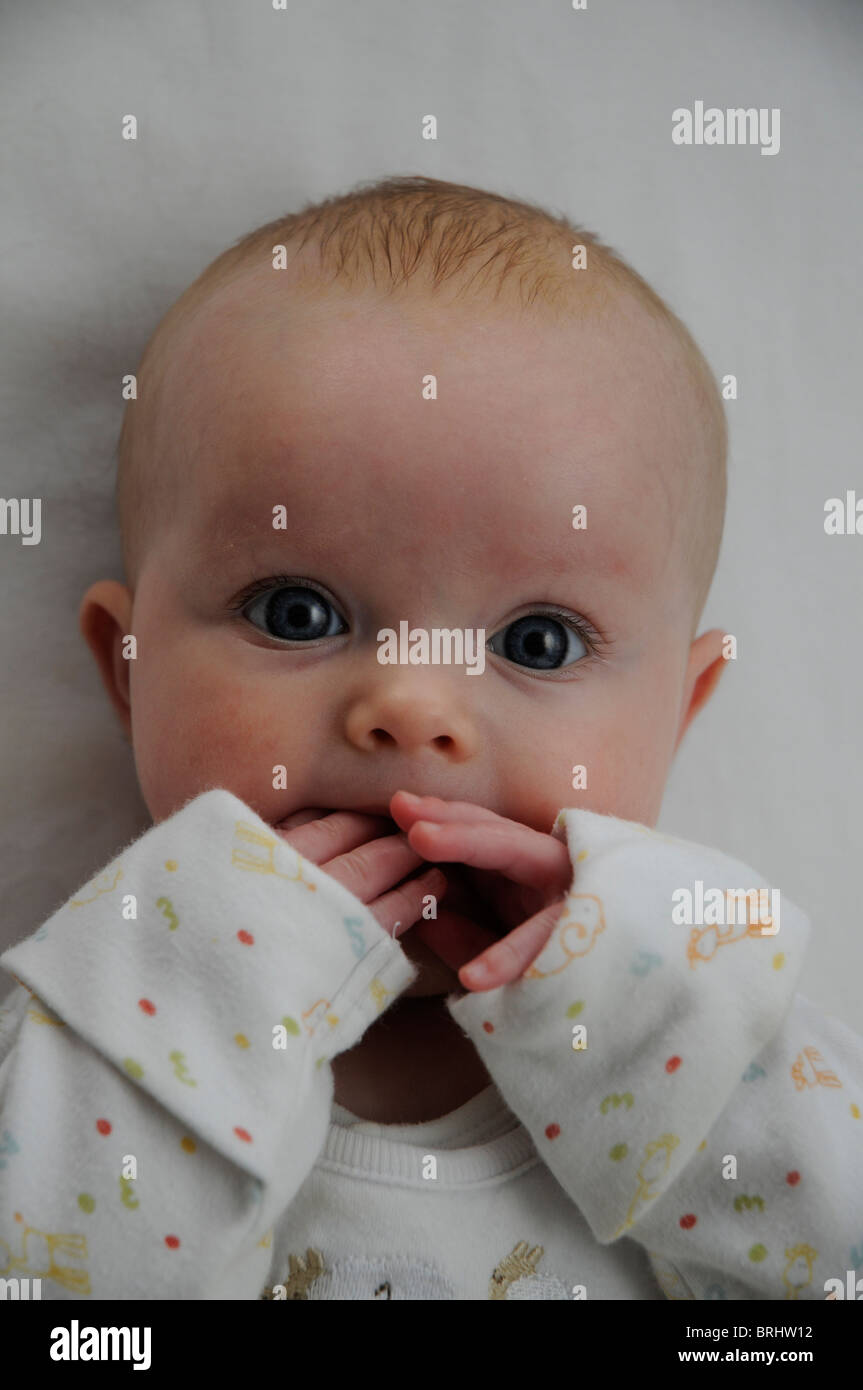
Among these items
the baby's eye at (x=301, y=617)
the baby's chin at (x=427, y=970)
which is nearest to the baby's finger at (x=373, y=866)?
the baby's chin at (x=427, y=970)

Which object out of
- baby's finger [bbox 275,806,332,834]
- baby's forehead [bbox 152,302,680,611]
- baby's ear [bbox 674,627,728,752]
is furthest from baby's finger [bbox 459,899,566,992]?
baby's ear [bbox 674,627,728,752]

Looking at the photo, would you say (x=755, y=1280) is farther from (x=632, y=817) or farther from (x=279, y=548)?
(x=279, y=548)

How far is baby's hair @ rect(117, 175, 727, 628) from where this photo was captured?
4.14 feet

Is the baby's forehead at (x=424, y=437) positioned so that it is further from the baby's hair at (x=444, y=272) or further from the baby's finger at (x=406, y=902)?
the baby's finger at (x=406, y=902)

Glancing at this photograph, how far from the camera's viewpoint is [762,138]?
1.77 metres

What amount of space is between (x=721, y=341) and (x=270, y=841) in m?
1.06

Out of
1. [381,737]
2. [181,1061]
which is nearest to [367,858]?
[381,737]

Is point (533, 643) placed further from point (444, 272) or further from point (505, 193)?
point (505, 193)

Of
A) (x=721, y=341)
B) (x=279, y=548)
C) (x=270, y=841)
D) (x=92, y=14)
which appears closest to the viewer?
(x=270, y=841)

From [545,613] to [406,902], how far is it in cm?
32

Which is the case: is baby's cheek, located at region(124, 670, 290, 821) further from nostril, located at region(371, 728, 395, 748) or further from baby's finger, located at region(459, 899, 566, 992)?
baby's finger, located at region(459, 899, 566, 992)

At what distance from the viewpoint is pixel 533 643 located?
1233 mm
